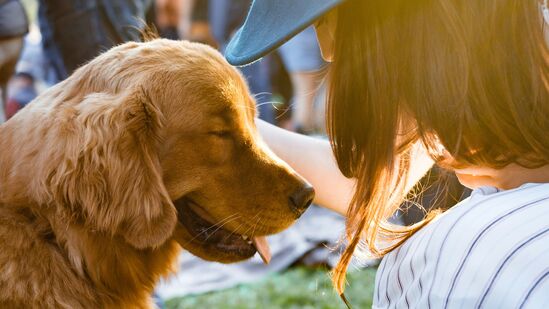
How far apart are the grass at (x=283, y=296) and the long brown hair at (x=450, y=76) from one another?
2529 mm

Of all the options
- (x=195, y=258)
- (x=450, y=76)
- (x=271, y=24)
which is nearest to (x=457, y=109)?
(x=450, y=76)

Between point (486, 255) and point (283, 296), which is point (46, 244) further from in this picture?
point (283, 296)

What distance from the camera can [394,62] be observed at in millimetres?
1818

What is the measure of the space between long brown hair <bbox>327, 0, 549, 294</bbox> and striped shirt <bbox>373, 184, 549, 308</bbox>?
0.49 ft

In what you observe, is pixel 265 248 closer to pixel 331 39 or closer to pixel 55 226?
pixel 55 226

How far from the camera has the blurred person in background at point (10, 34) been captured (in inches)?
168

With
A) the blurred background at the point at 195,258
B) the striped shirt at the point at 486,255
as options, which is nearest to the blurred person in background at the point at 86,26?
the blurred background at the point at 195,258

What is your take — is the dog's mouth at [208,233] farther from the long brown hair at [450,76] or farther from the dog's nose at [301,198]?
the long brown hair at [450,76]

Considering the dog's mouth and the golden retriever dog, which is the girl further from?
the dog's mouth

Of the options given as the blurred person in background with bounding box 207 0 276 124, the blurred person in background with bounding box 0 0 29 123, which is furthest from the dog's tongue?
the blurred person in background with bounding box 207 0 276 124

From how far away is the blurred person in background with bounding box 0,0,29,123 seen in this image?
4.27 metres

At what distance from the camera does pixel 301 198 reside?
105 inches

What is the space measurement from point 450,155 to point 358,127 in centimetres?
26

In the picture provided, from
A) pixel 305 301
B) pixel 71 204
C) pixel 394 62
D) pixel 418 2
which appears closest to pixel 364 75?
pixel 394 62
